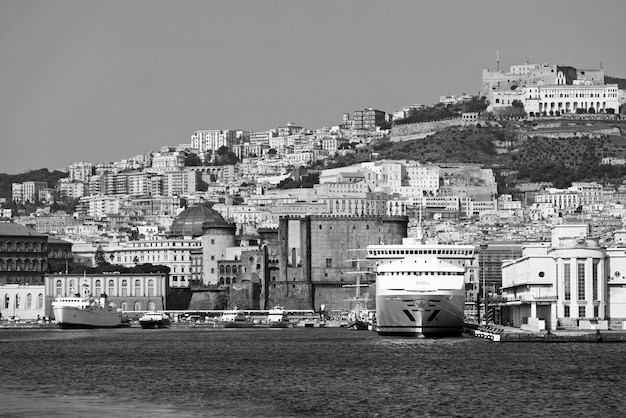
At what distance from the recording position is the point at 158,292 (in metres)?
150

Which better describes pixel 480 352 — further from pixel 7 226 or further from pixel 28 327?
pixel 7 226

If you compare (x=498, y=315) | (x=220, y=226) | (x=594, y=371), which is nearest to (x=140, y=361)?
(x=594, y=371)

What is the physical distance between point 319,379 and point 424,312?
30.7 metres

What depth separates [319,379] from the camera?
2371 inches

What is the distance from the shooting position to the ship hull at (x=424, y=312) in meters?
90.3

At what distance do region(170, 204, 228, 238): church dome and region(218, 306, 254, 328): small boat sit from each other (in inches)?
1752

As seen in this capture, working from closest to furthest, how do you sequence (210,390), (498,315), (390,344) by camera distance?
(210,390)
(390,344)
(498,315)

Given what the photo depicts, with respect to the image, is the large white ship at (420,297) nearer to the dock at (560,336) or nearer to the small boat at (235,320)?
the dock at (560,336)

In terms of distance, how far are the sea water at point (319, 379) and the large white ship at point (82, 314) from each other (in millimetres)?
35075

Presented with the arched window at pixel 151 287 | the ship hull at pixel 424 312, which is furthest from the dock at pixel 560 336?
the arched window at pixel 151 287

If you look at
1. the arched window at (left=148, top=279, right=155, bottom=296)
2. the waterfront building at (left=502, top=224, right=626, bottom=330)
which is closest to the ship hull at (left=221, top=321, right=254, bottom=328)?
the arched window at (left=148, top=279, right=155, bottom=296)

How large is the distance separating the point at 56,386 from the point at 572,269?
35490 millimetres

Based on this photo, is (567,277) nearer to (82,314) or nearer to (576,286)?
(576,286)

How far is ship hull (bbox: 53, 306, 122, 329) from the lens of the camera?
412 ft
